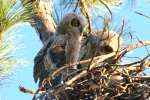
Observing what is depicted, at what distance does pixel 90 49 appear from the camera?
445 centimetres

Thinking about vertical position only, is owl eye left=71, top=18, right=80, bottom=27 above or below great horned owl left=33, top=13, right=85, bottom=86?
above

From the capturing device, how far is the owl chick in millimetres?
4395


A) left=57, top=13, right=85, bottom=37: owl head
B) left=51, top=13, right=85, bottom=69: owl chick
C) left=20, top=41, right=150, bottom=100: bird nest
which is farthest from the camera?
left=57, top=13, right=85, bottom=37: owl head

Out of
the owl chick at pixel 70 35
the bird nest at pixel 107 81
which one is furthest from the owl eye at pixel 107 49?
the bird nest at pixel 107 81

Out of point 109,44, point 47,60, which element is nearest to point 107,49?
point 109,44

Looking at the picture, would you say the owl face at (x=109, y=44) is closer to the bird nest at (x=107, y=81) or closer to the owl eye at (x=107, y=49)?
the owl eye at (x=107, y=49)

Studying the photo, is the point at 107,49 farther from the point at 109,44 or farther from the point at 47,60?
the point at 47,60

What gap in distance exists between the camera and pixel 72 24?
4.62 m

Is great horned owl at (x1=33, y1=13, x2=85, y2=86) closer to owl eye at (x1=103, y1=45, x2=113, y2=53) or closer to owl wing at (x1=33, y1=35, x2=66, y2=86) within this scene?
owl wing at (x1=33, y1=35, x2=66, y2=86)

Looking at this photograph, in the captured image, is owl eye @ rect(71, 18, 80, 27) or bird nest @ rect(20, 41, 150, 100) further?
owl eye @ rect(71, 18, 80, 27)

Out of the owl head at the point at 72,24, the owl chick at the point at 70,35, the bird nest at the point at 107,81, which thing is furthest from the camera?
the owl head at the point at 72,24

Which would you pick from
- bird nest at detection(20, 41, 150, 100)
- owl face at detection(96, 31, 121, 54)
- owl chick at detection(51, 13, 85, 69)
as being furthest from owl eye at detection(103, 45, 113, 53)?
bird nest at detection(20, 41, 150, 100)

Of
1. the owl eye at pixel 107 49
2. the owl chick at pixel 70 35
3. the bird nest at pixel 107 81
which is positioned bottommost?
the bird nest at pixel 107 81

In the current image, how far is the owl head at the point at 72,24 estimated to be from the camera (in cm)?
456
